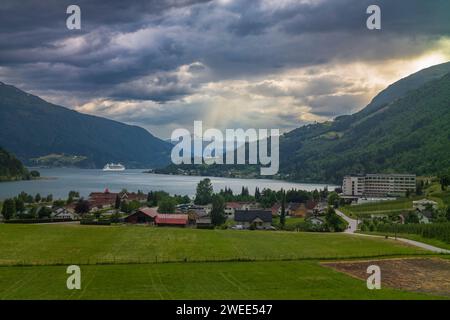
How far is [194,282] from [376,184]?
15677cm

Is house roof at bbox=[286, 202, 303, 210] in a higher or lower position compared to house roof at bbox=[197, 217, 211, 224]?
A: higher

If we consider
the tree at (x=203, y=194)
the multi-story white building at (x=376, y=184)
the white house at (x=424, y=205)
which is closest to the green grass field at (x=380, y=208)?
the white house at (x=424, y=205)

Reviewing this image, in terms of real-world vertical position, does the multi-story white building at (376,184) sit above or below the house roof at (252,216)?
above

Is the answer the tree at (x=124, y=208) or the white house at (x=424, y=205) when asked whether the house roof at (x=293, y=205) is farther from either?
the tree at (x=124, y=208)

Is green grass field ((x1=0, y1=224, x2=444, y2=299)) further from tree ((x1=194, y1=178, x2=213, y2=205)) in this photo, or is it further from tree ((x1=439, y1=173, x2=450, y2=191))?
tree ((x1=439, y1=173, x2=450, y2=191))

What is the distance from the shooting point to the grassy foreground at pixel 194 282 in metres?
25.8

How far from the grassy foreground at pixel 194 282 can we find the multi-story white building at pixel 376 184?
140826 mm

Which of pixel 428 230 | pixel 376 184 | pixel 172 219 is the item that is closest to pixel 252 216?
pixel 172 219

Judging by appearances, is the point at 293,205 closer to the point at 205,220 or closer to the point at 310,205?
the point at 310,205

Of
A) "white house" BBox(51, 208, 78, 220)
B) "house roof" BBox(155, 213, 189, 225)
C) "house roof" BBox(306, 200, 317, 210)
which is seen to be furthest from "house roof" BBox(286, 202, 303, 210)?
"white house" BBox(51, 208, 78, 220)

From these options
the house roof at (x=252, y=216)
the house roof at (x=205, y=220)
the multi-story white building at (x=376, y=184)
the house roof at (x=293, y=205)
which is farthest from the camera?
the multi-story white building at (x=376, y=184)

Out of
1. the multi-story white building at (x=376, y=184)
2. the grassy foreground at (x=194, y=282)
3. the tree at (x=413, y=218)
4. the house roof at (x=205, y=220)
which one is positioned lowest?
the house roof at (x=205, y=220)

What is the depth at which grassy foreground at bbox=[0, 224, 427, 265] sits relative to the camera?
39.7 meters

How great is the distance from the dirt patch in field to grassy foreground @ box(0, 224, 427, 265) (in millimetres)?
3527
